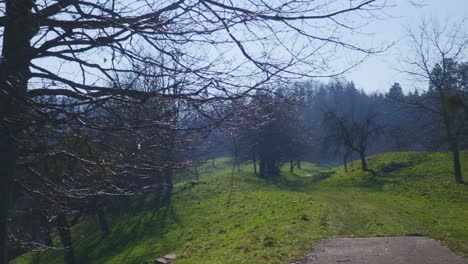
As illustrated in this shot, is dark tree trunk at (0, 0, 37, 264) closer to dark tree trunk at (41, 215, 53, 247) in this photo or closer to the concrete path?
dark tree trunk at (41, 215, 53, 247)

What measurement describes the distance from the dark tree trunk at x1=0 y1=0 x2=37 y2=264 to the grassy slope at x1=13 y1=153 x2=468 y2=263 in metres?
6.48

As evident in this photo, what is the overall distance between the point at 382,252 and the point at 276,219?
23.9ft

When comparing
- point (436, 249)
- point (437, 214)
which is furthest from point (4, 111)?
point (437, 214)

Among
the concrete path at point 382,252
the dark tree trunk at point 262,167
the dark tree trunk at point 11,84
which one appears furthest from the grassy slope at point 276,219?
the dark tree trunk at point 262,167

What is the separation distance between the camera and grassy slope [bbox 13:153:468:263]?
41.8ft

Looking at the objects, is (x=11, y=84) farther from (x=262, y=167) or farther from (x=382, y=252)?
(x=262, y=167)

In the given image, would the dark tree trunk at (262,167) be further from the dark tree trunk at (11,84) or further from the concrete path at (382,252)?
the dark tree trunk at (11,84)

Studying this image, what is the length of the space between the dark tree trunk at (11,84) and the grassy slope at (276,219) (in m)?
6.48

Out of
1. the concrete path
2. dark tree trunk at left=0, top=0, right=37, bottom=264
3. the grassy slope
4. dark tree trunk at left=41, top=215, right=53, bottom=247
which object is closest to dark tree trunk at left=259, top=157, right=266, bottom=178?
the grassy slope

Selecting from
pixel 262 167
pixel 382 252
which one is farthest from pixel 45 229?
pixel 262 167

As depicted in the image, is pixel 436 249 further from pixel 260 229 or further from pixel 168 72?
pixel 168 72

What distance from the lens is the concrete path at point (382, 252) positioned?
31.0 feet

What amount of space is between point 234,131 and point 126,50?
1379 millimetres

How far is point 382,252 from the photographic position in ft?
34.0
